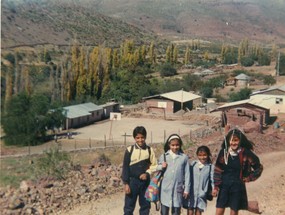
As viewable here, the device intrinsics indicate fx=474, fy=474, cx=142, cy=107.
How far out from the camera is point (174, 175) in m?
5.14

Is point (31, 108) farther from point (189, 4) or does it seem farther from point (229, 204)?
point (189, 4)

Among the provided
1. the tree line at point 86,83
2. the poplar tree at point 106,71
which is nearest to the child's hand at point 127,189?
the tree line at point 86,83

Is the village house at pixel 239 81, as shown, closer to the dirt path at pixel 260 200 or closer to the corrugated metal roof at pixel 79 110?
the corrugated metal roof at pixel 79 110

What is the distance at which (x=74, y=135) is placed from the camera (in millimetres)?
26609

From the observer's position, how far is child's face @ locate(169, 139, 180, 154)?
5078mm

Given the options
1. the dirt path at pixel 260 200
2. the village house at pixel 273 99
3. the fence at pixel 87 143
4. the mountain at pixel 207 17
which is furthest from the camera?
the mountain at pixel 207 17

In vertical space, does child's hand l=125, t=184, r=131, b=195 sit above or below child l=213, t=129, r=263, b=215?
below

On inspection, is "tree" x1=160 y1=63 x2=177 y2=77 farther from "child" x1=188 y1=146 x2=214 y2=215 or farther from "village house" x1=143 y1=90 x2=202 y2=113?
"child" x1=188 y1=146 x2=214 y2=215

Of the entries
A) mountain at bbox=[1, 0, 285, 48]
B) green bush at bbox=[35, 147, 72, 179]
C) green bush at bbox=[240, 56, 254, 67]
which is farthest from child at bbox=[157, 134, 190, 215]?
mountain at bbox=[1, 0, 285, 48]

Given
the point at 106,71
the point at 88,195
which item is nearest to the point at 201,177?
the point at 88,195

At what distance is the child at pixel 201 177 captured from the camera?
526cm

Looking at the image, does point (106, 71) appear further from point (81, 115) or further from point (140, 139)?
point (140, 139)

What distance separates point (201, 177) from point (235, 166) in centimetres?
40

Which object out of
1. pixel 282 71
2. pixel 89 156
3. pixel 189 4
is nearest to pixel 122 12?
pixel 189 4
